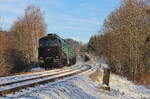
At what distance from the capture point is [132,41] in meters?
32.8

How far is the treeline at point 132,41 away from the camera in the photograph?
3267 centimetres

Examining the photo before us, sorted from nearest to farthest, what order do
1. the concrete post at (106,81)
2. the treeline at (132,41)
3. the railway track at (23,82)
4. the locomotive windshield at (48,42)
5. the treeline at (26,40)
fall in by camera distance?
1. the railway track at (23,82)
2. the concrete post at (106,81)
3. the locomotive windshield at (48,42)
4. the treeline at (132,41)
5. the treeline at (26,40)

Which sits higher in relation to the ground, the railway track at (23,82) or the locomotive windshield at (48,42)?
the locomotive windshield at (48,42)

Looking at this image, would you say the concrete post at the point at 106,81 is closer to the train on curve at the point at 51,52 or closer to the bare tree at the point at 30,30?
the train on curve at the point at 51,52

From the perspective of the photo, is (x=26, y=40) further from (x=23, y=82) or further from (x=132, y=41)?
(x=23, y=82)

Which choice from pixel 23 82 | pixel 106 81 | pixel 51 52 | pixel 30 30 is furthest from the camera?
pixel 30 30

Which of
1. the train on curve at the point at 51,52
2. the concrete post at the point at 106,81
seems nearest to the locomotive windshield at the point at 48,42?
the train on curve at the point at 51,52

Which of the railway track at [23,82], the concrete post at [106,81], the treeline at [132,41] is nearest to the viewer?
the railway track at [23,82]

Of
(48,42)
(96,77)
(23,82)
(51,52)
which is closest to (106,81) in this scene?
(23,82)

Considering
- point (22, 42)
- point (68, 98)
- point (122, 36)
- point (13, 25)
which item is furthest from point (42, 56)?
point (13, 25)

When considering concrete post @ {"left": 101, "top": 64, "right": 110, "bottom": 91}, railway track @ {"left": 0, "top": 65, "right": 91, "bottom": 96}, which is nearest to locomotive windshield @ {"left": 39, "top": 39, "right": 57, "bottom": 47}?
railway track @ {"left": 0, "top": 65, "right": 91, "bottom": 96}

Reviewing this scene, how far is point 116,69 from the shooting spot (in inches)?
1500

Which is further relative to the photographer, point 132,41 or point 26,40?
point 26,40

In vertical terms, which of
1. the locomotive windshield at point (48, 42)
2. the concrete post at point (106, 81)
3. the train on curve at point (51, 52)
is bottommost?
the concrete post at point (106, 81)
